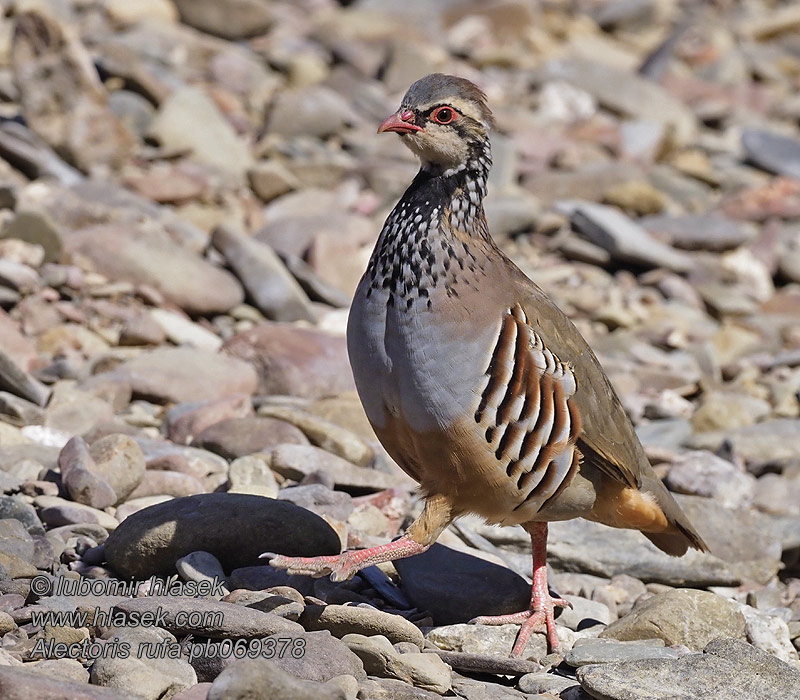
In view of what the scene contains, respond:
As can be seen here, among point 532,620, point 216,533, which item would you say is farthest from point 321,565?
point 532,620

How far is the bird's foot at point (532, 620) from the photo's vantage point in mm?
5391

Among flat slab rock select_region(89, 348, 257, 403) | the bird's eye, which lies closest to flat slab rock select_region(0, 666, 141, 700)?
the bird's eye

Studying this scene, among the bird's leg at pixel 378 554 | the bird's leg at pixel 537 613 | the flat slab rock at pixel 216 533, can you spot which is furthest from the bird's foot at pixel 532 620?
the flat slab rock at pixel 216 533

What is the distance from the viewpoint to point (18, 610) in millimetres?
4645

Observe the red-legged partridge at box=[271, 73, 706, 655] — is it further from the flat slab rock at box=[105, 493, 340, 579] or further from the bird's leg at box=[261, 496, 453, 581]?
the flat slab rock at box=[105, 493, 340, 579]

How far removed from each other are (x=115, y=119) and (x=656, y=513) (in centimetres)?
765

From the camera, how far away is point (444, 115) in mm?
5148

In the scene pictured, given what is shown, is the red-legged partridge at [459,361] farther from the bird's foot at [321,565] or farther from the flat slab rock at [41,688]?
the flat slab rock at [41,688]

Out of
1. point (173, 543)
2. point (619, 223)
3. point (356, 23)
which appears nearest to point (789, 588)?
point (173, 543)

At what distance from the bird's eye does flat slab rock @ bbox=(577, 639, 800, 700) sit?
7.44ft

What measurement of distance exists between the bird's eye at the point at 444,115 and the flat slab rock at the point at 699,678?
2267 mm

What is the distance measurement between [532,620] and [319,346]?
145 inches

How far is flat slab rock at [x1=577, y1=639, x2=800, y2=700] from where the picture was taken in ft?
15.0

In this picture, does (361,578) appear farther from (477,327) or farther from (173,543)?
(477,327)
